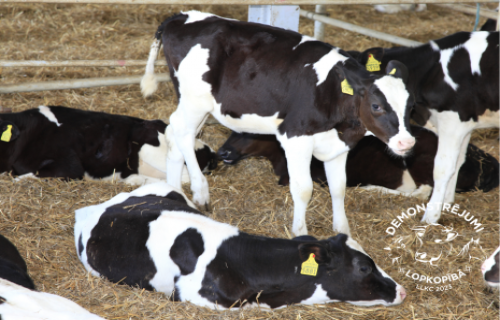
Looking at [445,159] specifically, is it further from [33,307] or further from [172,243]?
[33,307]

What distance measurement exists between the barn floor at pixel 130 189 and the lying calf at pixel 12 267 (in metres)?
0.23

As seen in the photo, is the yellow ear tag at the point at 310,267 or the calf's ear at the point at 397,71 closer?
the yellow ear tag at the point at 310,267

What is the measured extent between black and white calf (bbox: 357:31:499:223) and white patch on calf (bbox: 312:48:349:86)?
2.08 feet

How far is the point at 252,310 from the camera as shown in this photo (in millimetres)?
3568

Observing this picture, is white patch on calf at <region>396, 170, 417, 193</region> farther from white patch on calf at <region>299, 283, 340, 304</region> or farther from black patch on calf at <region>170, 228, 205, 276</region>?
black patch on calf at <region>170, 228, 205, 276</region>

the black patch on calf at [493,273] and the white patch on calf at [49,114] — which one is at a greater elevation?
the white patch on calf at [49,114]

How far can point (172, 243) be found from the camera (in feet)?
12.4

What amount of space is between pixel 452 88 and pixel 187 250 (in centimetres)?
299

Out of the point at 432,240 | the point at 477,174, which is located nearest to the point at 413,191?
the point at 477,174

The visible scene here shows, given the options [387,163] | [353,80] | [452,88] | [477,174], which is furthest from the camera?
[387,163]

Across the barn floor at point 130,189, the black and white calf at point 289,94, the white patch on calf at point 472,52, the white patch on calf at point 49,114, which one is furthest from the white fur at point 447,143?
the white patch on calf at point 49,114

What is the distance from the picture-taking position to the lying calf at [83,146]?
5527 millimetres

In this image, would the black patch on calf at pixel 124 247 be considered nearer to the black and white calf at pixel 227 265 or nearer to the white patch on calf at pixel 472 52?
the black and white calf at pixel 227 265

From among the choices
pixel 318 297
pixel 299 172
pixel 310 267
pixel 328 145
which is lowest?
pixel 318 297
